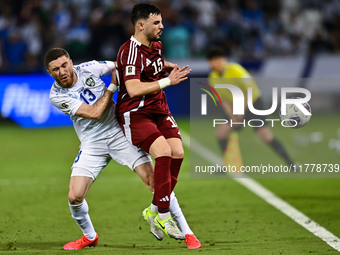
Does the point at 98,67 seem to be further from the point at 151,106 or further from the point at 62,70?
the point at 151,106

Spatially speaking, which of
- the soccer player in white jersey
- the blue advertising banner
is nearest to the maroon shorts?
the soccer player in white jersey

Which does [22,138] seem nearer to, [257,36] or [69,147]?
[69,147]

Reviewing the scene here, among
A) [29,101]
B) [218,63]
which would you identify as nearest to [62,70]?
[218,63]

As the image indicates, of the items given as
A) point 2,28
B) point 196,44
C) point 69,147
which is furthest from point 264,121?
point 2,28

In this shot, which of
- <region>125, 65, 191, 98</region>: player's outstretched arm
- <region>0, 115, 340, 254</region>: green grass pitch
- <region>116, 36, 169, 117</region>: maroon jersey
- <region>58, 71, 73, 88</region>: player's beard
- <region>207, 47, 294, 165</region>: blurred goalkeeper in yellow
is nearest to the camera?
<region>125, 65, 191, 98</region>: player's outstretched arm

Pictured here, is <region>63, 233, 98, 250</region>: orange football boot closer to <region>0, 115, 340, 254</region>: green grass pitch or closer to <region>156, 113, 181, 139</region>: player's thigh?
<region>0, 115, 340, 254</region>: green grass pitch

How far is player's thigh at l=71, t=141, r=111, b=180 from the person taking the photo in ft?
16.7

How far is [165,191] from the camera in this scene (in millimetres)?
4656

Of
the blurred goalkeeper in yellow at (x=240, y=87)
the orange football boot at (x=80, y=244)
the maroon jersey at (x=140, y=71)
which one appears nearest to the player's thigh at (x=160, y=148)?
the maroon jersey at (x=140, y=71)

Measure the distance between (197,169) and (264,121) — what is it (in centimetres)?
159

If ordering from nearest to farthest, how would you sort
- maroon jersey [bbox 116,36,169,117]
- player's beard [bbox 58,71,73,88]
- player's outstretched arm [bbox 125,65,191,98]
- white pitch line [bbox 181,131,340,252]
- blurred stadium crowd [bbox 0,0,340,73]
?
1. player's outstretched arm [bbox 125,65,191,98]
2. maroon jersey [bbox 116,36,169,117]
3. player's beard [bbox 58,71,73,88]
4. white pitch line [bbox 181,131,340,252]
5. blurred stadium crowd [bbox 0,0,340,73]

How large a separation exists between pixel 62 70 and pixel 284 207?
345cm

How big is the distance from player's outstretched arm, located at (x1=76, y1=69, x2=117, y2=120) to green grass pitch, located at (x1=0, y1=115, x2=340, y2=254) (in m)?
1.29

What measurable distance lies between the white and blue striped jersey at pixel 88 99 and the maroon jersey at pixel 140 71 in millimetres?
234
